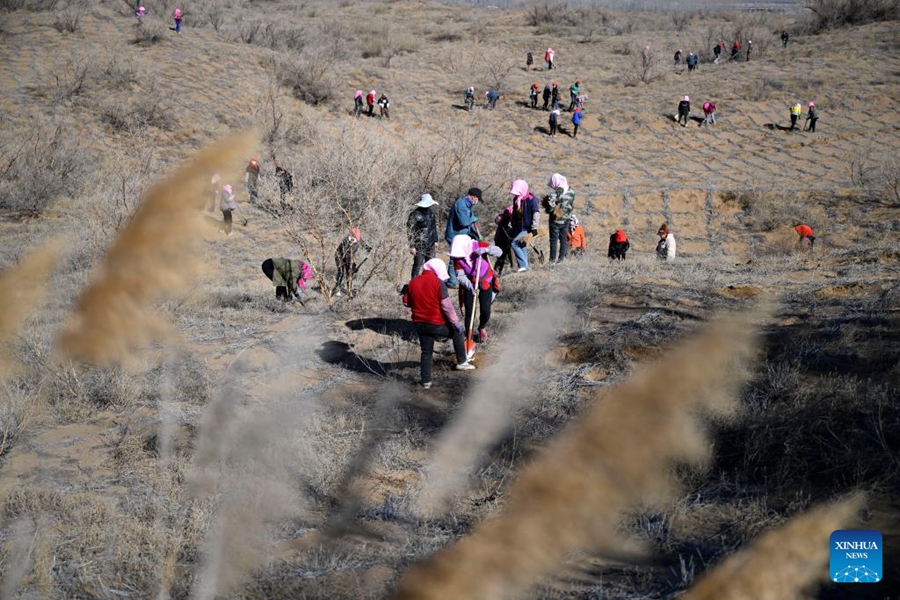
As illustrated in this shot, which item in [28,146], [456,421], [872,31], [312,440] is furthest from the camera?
[872,31]

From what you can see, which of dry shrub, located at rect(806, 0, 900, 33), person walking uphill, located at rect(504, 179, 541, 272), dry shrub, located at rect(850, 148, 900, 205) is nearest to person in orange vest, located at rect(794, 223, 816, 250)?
dry shrub, located at rect(850, 148, 900, 205)

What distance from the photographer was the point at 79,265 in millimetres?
11930

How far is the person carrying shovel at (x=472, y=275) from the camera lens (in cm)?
700

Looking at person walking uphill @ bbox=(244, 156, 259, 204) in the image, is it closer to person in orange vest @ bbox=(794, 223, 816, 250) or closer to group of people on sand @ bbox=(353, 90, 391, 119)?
group of people on sand @ bbox=(353, 90, 391, 119)

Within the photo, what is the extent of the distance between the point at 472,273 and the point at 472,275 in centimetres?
2

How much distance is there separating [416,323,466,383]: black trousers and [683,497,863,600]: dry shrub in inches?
144

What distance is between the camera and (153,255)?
2600 millimetres

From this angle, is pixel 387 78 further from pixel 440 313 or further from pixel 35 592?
pixel 35 592

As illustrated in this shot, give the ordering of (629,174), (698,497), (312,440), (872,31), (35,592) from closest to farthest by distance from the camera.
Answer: (35,592) → (698,497) → (312,440) → (629,174) → (872,31)

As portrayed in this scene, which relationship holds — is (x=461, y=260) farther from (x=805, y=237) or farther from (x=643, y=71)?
(x=643, y=71)

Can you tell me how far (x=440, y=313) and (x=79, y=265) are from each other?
27.0 ft

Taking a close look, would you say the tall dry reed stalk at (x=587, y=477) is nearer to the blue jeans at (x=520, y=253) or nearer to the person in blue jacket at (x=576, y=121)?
the blue jeans at (x=520, y=253)

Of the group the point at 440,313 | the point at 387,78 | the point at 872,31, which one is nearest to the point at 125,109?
the point at 387,78

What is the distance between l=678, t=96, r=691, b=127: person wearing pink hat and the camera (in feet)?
89.9
